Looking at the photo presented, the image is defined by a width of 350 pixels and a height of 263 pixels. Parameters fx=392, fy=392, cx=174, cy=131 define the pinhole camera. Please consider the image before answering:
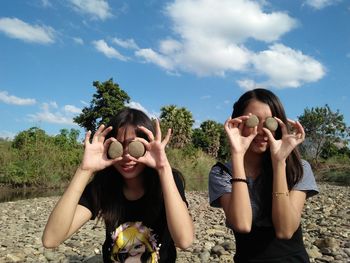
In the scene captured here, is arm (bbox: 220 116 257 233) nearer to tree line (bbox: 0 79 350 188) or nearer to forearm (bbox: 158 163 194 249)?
forearm (bbox: 158 163 194 249)

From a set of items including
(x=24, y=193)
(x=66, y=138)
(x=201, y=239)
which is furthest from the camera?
(x=66, y=138)

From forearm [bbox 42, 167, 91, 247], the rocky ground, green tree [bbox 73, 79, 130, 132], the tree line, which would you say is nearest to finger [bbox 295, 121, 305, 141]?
forearm [bbox 42, 167, 91, 247]

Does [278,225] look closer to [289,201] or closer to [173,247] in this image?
[289,201]

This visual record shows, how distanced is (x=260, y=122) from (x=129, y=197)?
3.37 feet

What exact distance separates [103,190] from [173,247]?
63cm

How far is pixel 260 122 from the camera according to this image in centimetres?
257

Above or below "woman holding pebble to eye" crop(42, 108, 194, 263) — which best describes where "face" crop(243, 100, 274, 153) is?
above

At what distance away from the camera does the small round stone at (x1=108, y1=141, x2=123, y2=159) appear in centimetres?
248

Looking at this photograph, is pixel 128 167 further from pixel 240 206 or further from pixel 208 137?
pixel 208 137

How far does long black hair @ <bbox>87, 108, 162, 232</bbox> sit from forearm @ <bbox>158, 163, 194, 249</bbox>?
228 mm

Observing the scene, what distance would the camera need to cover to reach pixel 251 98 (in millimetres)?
2658

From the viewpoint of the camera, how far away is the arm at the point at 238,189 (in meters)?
2.35

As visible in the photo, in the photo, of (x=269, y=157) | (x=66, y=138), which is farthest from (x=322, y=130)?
(x=269, y=157)

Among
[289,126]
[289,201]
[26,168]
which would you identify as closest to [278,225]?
[289,201]
